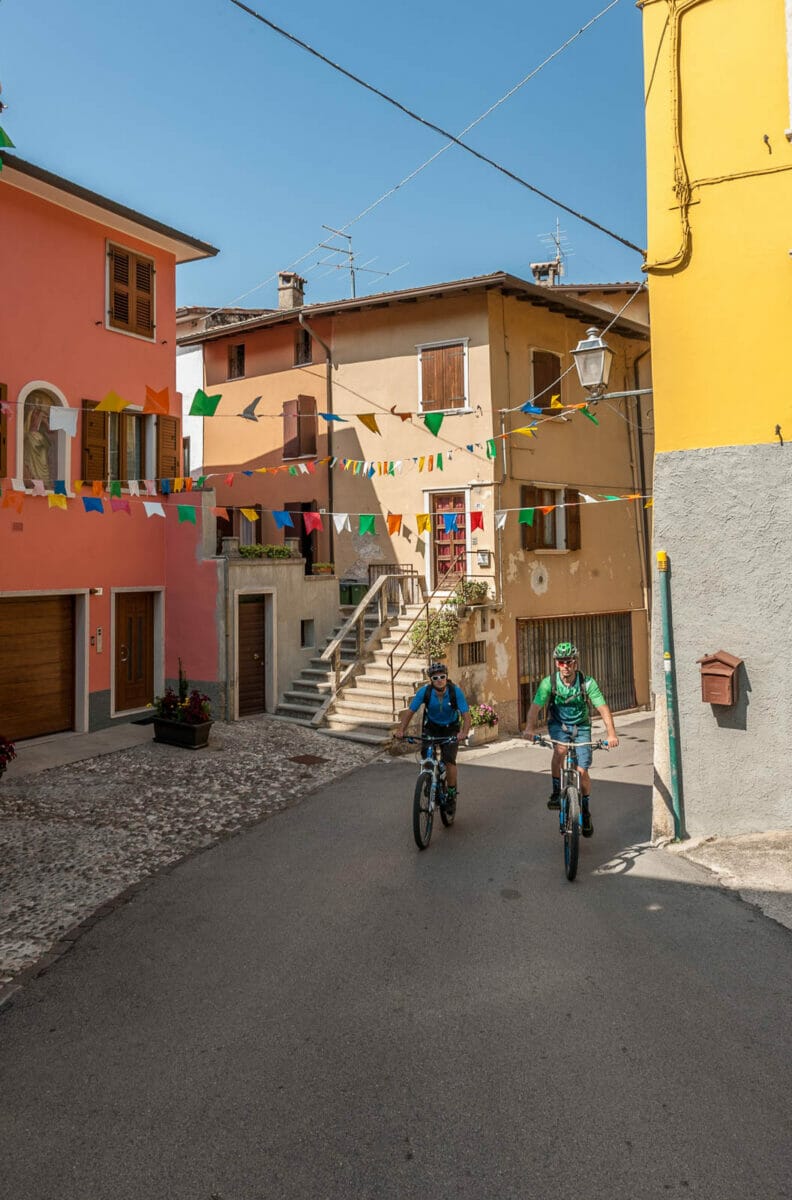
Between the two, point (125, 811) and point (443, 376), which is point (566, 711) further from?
point (443, 376)

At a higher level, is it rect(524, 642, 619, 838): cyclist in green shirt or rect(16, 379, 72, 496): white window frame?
rect(16, 379, 72, 496): white window frame

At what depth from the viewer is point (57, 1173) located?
3.37 metres

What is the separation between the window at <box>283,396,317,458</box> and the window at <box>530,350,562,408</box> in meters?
5.23

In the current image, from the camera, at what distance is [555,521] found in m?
19.0

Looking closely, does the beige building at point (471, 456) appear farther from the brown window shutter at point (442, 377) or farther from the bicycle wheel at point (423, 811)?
the bicycle wheel at point (423, 811)

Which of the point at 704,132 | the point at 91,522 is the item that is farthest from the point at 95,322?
the point at 704,132

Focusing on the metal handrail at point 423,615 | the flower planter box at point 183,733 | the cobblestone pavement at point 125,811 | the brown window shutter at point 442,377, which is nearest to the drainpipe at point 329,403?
the brown window shutter at point 442,377

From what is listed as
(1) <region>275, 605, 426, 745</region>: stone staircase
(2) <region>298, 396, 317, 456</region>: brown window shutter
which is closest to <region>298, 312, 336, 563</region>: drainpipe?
(2) <region>298, 396, 317, 456</region>: brown window shutter

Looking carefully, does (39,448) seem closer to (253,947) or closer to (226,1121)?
(253,947)

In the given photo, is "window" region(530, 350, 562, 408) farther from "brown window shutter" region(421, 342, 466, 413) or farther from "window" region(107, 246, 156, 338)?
"window" region(107, 246, 156, 338)

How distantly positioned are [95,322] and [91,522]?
11.3 ft

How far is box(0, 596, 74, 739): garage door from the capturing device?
41.2ft

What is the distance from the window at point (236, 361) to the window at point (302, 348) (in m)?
1.84

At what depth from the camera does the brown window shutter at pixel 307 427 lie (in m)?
19.5
